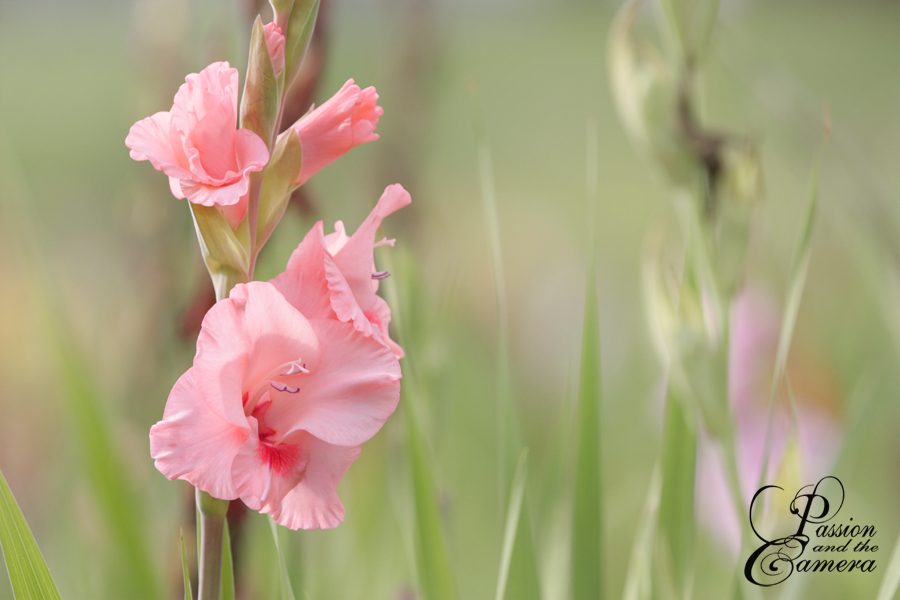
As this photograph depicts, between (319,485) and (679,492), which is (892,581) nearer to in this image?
(679,492)

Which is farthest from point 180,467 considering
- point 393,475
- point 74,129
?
point 74,129

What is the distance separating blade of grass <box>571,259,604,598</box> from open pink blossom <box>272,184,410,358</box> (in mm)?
130

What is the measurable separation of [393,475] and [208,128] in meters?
0.30

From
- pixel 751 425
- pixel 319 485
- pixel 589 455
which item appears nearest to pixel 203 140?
pixel 319 485

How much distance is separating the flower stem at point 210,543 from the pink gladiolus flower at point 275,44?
0.46ft

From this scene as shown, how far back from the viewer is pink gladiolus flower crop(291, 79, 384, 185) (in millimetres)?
239

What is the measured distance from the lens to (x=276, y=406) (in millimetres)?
235

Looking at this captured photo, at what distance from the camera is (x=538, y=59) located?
2.49 metres

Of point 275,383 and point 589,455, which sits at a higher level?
point 275,383

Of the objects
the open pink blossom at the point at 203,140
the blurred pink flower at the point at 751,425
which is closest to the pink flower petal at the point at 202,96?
the open pink blossom at the point at 203,140

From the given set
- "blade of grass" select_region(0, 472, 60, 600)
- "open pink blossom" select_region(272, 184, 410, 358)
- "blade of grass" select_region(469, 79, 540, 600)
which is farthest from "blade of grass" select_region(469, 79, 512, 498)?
"blade of grass" select_region(0, 472, 60, 600)

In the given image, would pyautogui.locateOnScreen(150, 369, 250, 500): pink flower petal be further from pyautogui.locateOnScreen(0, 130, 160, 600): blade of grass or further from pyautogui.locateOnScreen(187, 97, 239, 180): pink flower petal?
pyautogui.locateOnScreen(0, 130, 160, 600): blade of grass

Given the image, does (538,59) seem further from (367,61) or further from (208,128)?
(208,128)

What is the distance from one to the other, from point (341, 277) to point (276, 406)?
0.06 metres
